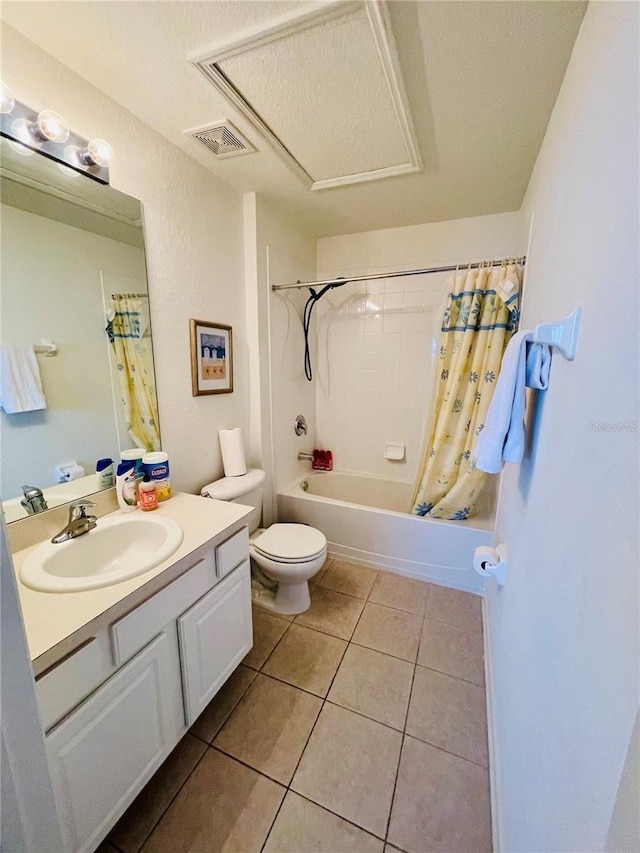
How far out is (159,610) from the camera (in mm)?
996

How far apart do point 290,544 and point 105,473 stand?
979mm

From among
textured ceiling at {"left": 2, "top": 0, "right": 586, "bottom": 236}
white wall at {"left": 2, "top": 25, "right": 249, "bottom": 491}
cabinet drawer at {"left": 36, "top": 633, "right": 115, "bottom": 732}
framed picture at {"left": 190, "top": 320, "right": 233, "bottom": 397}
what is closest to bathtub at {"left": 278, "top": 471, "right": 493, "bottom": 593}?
white wall at {"left": 2, "top": 25, "right": 249, "bottom": 491}

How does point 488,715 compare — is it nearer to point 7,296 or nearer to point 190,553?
point 190,553

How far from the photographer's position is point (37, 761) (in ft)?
1.64

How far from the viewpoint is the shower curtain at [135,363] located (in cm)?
135

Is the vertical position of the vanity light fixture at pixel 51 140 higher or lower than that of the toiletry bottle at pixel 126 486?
higher

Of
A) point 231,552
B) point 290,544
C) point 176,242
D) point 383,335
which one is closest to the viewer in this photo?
point 231,552

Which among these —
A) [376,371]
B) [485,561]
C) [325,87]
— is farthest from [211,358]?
[485,561]

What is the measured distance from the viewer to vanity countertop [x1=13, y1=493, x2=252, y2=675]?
73 cm

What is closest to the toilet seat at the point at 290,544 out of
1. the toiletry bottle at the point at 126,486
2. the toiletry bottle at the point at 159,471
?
the toiletry bottle at the point at 159,471

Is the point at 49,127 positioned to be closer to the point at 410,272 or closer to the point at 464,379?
the point at 410,272

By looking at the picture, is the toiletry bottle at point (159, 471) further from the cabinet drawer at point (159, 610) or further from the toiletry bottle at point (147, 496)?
the cabinet drawer at point (159, 610)

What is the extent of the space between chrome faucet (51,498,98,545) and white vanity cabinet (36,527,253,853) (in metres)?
0.40

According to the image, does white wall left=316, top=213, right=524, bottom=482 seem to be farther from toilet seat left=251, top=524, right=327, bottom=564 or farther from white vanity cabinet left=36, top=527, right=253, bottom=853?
white vanity cabinet left=36, top=527, right=253, bottom=853
